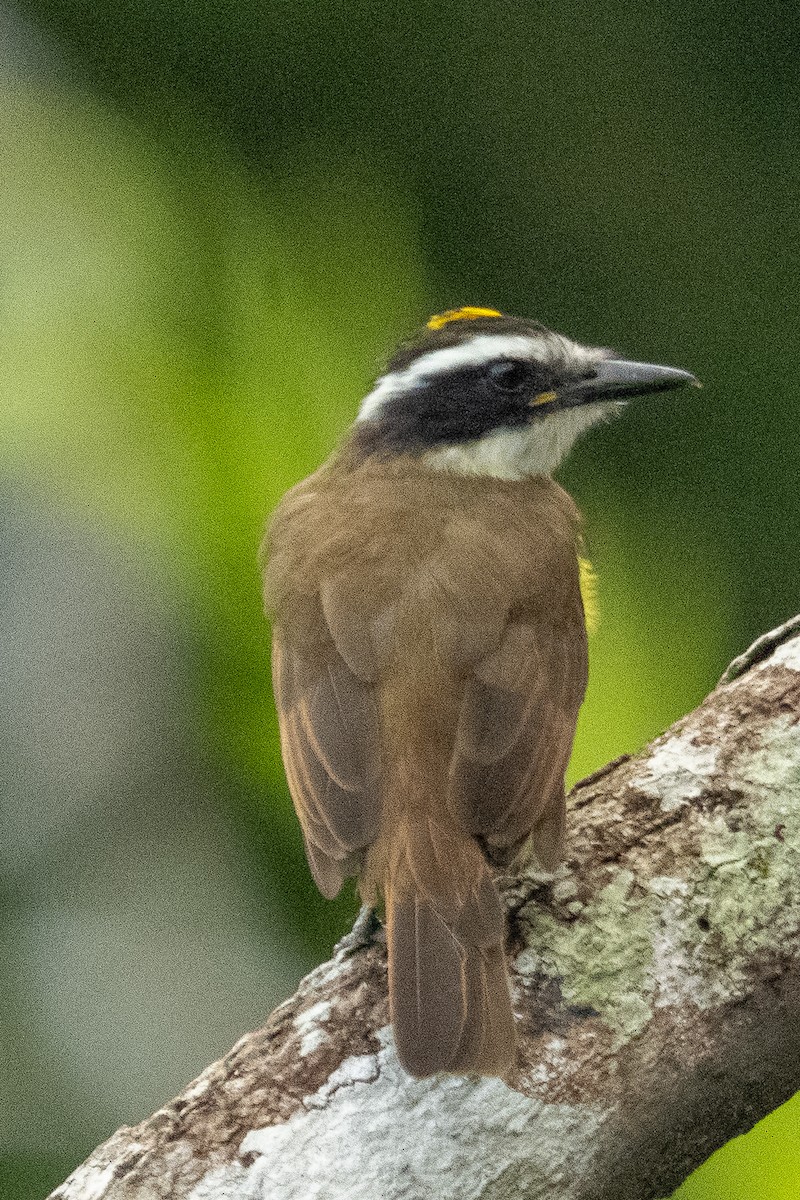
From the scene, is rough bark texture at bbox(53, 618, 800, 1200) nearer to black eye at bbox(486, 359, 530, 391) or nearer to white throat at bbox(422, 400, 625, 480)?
white throat at bbox(422, 400, 625, 480)

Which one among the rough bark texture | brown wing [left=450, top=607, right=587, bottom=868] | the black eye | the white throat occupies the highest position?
the black eye

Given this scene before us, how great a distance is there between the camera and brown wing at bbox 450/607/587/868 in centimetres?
332

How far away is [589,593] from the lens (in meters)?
4.07

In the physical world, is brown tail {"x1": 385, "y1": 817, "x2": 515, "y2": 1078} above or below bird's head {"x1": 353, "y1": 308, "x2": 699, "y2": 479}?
below

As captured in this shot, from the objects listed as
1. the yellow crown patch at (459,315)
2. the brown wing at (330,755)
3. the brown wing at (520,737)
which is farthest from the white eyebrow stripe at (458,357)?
the brown wing at (330,755)

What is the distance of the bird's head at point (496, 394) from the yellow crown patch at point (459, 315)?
Result: 0.02 meters

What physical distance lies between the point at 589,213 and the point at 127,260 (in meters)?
1.49

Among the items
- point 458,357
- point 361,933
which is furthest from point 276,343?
point 361,933

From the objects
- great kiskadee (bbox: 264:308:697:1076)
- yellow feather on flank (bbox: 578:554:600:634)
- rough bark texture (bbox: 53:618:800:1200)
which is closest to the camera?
rough bark texture (bbox: 53:618:800:1200)

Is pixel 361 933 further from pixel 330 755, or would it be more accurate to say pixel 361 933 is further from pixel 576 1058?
pixel 576 1058

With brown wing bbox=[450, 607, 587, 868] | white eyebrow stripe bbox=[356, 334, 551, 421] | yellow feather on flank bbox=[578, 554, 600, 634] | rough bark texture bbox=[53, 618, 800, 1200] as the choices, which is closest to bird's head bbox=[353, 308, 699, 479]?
white eyebrow stripe bbox=[356, 334, 551, 421]

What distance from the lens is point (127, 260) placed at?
4402 mm

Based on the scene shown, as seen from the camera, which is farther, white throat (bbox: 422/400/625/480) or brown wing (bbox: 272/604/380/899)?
white throat (bbox: 422/400/625/480)

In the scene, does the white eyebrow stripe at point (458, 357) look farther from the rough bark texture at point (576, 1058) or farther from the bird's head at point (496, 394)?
the rough bark texture at point (576, 1058)
